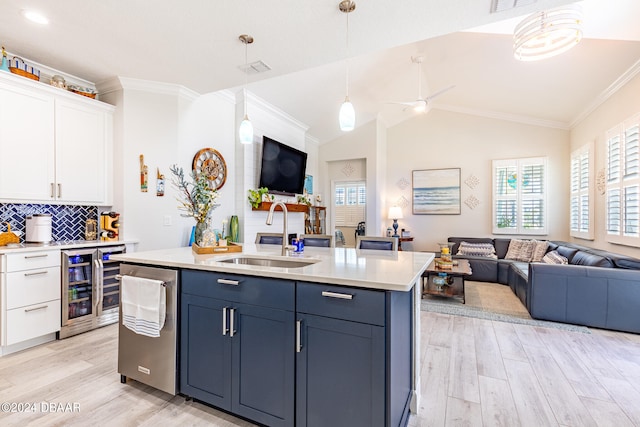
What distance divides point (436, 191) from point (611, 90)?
3.23 meters

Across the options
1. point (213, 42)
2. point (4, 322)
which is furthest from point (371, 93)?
point (4, 322)

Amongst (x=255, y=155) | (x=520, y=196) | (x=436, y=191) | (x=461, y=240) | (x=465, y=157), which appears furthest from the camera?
(x=436, y=191)

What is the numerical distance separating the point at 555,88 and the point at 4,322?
7062 millimetres

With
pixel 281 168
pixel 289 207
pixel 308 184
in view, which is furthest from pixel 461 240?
pixel 281 168

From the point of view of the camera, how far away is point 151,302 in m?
1.92

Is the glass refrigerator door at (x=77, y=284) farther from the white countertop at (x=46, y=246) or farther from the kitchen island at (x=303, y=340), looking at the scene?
the kitchen island at (x=303, y=340)

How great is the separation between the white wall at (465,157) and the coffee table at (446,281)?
8.08 ft

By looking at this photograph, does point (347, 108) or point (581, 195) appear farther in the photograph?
point (581, 195)

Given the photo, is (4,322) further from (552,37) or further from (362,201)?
(362,201)

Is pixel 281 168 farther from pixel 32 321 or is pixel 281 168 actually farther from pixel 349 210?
pixel 32 321

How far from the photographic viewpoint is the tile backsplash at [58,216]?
2984mm

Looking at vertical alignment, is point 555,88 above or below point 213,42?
above

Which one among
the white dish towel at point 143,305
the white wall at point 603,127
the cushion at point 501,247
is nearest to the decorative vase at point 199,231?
the white dish towel at point 143,305

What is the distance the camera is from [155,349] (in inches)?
77.7
